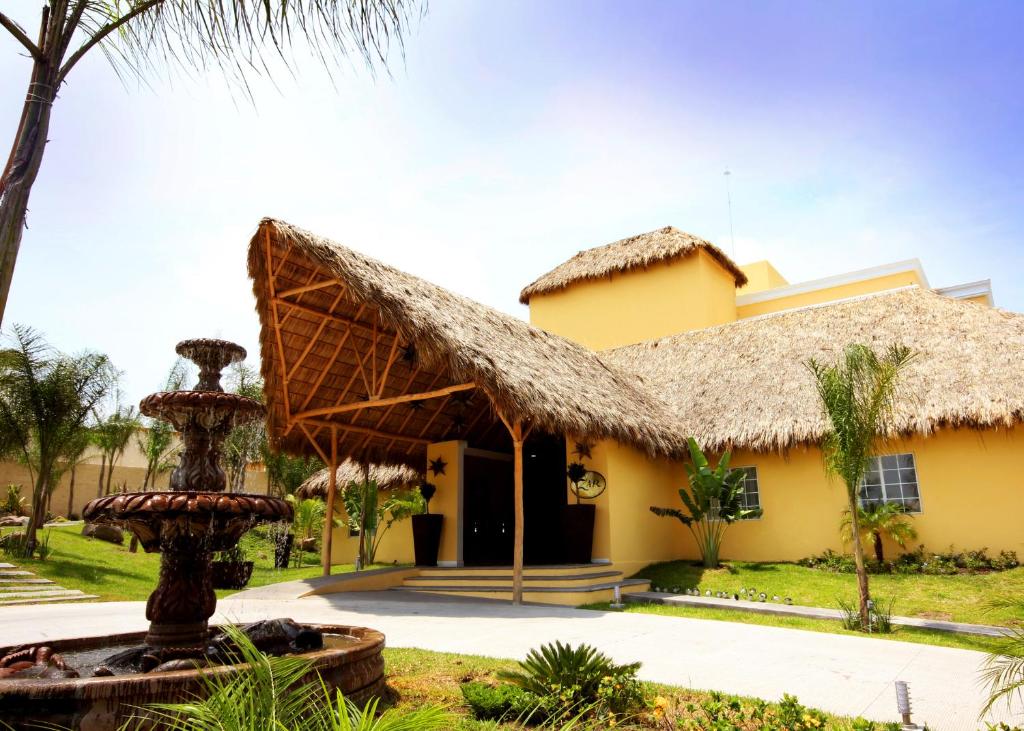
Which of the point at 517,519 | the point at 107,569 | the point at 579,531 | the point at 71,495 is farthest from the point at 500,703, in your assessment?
the point at 71,495

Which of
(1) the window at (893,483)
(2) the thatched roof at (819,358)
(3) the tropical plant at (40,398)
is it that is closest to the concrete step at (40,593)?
(3) the tropical plant at (40,398)

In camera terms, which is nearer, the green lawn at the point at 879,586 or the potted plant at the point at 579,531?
the green lawn at the point at 879,586

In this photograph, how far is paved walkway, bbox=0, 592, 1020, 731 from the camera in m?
4.37

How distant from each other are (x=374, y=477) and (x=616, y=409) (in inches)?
263

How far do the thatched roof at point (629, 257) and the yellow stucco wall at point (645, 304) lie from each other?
20 centimetres

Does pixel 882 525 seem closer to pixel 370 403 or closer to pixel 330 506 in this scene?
pixel 370 403

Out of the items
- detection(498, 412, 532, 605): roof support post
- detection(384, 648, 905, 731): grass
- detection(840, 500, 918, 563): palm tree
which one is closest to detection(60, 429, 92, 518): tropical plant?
detection(498, 412, 532, 605): roof support post

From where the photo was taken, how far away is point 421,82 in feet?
9.28

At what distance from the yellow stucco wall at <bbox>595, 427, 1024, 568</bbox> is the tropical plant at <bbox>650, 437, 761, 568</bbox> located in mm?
642

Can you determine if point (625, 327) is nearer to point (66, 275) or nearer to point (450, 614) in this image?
point (450, 614)

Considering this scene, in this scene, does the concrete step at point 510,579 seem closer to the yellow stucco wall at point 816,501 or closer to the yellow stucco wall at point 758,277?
the yellow stucco wall at point 816,501

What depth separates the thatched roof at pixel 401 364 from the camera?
8945 mm

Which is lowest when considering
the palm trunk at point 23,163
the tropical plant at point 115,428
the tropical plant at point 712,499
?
the tropical plant at point 712,499

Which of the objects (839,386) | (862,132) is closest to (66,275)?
(839,386)
